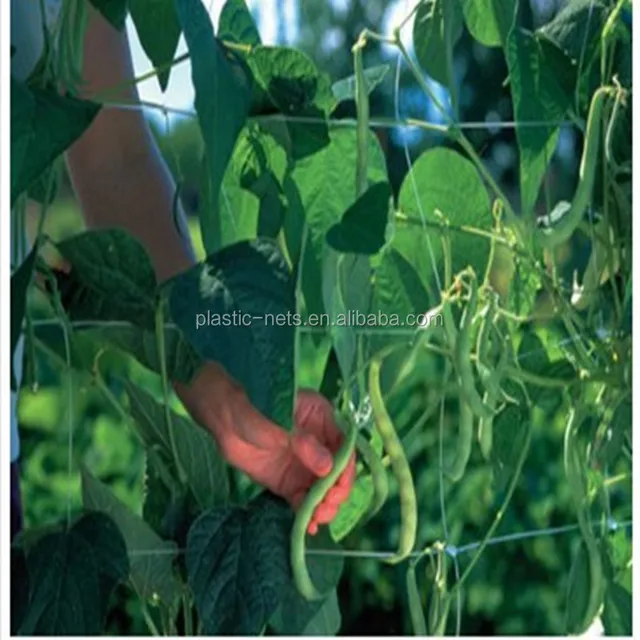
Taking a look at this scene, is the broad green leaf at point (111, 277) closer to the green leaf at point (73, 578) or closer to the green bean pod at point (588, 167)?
the green leaf at point (73, 578)

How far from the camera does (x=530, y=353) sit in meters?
0.88

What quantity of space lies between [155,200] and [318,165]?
104 millimetres

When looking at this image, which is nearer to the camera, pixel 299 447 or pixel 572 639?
pixel 299 447

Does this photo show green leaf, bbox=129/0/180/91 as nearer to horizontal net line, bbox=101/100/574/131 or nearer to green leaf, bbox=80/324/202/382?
horizontal net line, bbox=101/100/574/131

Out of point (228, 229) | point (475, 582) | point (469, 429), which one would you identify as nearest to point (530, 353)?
point (469, 429)

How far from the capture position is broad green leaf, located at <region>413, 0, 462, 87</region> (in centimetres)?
Answer: 79

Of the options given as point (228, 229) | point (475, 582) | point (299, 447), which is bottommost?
point (475, 582)

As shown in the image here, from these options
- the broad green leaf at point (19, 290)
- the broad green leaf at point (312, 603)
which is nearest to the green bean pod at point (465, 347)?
the broad green leaf at point (312, 603)

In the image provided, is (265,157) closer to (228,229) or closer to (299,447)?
(228,229)

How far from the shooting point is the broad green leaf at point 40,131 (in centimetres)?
63

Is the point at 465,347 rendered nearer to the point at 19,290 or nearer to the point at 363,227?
the point at 363,227

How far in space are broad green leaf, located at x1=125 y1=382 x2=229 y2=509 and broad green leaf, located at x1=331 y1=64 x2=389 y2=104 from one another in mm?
183

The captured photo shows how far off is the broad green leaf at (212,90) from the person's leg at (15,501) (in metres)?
0.21

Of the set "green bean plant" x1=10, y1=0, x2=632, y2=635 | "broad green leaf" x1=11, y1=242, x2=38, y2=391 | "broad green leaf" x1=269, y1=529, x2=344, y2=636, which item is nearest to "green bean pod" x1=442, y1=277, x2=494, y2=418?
"green bean plant" x1=10, y1=0, x2=632, y2=635
